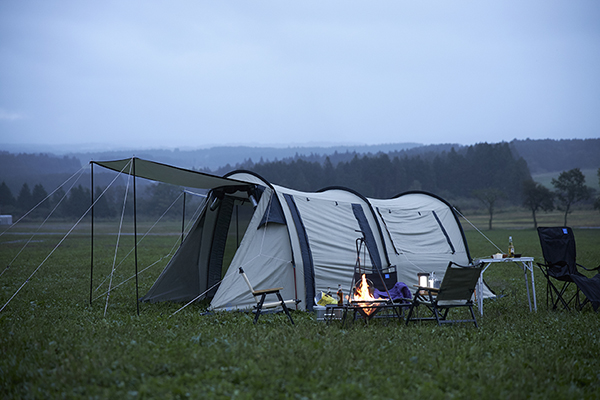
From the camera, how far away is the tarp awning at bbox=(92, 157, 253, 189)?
662cm

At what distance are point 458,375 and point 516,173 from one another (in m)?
73.7

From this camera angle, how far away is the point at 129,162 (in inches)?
260

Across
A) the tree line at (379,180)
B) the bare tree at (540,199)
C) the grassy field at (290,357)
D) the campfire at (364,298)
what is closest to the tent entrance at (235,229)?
the grassy field at (290,357)

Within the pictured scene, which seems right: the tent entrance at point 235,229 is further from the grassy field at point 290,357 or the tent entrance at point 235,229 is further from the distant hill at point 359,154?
the distant hill at point 359,154

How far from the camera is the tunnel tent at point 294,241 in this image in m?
7.17

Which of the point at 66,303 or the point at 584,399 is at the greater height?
the point at 584,399

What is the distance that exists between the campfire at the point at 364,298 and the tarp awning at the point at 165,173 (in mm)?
2264

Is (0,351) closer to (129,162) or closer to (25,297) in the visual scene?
(129,162)

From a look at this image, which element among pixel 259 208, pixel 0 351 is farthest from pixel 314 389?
pixel 259 208

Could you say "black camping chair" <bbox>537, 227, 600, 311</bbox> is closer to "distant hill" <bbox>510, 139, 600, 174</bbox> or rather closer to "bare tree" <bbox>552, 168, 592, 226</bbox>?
"bare tree" <bbox>552, 168, 592, 226</bbox>

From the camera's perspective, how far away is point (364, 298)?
6246mm

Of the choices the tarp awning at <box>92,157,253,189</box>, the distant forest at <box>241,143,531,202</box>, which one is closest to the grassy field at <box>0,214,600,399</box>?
the tarp awning at <box>92,157,253,189</box>

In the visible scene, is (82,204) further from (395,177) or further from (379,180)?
(395,177)

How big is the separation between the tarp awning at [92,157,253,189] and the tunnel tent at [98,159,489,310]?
2 cm
